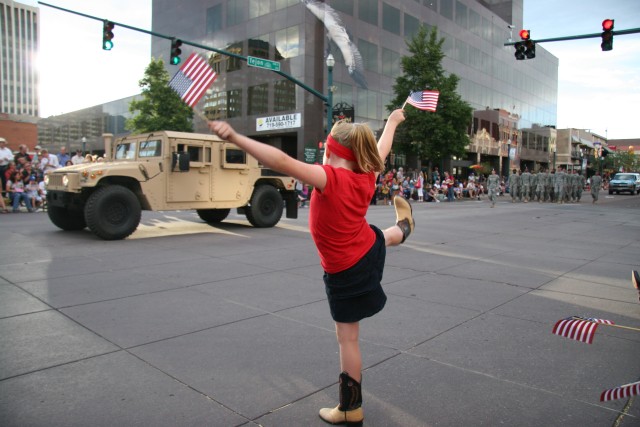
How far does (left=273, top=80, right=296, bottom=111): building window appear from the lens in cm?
3199

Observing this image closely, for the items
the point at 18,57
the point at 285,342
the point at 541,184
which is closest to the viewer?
the point at 285,342

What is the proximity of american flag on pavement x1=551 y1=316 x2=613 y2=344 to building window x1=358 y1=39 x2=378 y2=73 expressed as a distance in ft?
111

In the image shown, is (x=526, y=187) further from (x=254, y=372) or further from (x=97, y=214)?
(x=254, y=372)

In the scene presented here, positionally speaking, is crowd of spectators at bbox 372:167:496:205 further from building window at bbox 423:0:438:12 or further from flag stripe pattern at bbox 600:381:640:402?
flag stripe pattern at bbox 600:381:640:402

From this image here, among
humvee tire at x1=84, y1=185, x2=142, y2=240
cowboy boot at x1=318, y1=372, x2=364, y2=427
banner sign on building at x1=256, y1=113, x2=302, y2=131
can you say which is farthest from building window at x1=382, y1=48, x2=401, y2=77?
cowboy boot at x1=318, y1=372, x2=364, y2=427

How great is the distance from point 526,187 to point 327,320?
86.6ft

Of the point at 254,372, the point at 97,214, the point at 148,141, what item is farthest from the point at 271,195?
the point at 254,372

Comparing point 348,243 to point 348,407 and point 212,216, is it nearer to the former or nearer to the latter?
point 348,407

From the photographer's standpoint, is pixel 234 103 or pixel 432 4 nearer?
pixel 234 103

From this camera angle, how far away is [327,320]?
13.8 ft

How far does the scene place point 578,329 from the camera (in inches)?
98.7

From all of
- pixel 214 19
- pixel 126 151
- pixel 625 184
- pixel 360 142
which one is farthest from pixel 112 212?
pixel 625 184

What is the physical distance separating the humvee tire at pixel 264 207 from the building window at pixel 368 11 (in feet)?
88.2

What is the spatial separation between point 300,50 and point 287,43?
148 cm
